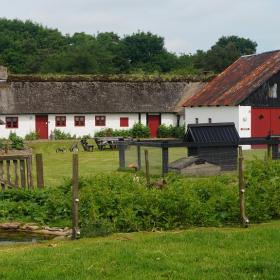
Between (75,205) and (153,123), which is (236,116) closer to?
(153,123)

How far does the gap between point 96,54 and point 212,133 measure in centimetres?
8333

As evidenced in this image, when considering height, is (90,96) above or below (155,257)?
above

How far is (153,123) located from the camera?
59.6 meters

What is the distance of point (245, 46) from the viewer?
434ft

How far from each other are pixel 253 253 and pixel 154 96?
167 ft

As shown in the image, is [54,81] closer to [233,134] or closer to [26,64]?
[233,134]

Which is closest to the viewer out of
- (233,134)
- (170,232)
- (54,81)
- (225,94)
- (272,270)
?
(272,270)

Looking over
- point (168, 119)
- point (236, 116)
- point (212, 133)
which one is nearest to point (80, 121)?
point (168, 119)

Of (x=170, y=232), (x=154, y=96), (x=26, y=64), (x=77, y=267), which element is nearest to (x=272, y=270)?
(x=77, y=267)

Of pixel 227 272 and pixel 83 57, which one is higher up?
pixel 83 57

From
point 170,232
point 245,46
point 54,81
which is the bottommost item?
point 170,232

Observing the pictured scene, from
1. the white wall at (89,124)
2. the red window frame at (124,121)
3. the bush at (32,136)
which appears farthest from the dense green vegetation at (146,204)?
the red window frame at (124,121)

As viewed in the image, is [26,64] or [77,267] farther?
[26,64]

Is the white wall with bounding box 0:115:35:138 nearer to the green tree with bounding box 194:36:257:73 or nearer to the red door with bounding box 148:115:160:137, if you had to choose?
the red door with bounding box 148:115:160:137
